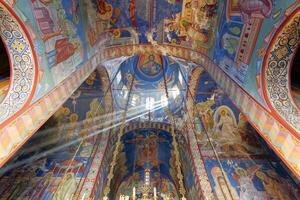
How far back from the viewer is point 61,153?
9.48 meters

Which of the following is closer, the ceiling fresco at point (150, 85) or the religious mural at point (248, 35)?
the religious mural at point (248, 35)

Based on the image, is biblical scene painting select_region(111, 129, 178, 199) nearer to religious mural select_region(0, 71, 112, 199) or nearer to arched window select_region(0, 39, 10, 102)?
religious mural select_region(0, 71, 112, 199)

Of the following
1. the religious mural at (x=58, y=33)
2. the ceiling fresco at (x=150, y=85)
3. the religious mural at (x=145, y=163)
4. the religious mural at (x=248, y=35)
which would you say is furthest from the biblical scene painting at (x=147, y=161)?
the religious mural at (x=248, y=35)

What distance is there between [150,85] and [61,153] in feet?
23.4

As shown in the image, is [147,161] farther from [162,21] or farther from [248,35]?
[248,35]

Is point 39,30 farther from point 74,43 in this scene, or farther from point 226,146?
point 226,146

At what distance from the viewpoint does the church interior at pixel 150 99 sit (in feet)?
14.7

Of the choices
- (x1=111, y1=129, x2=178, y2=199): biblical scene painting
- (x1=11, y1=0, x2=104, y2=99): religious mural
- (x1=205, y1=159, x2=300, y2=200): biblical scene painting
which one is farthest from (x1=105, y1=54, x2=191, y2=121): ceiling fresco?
(x1=11, y1=0, x2=104, y2=99): religious mural

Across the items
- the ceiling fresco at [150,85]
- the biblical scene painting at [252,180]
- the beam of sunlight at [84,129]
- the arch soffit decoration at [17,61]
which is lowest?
the biblical scene painting at [252,180]

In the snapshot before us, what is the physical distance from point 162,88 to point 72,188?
27.3ft

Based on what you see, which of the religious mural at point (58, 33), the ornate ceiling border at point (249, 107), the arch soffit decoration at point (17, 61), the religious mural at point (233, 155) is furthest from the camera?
the religious mural at point (233, 155)

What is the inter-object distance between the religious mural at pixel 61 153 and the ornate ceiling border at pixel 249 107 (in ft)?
8.24

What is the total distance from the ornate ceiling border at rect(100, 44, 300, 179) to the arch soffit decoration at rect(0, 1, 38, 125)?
12.5 ft

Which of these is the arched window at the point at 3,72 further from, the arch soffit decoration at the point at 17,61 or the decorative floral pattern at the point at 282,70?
the decorative floral pattern at the point at 282,70
